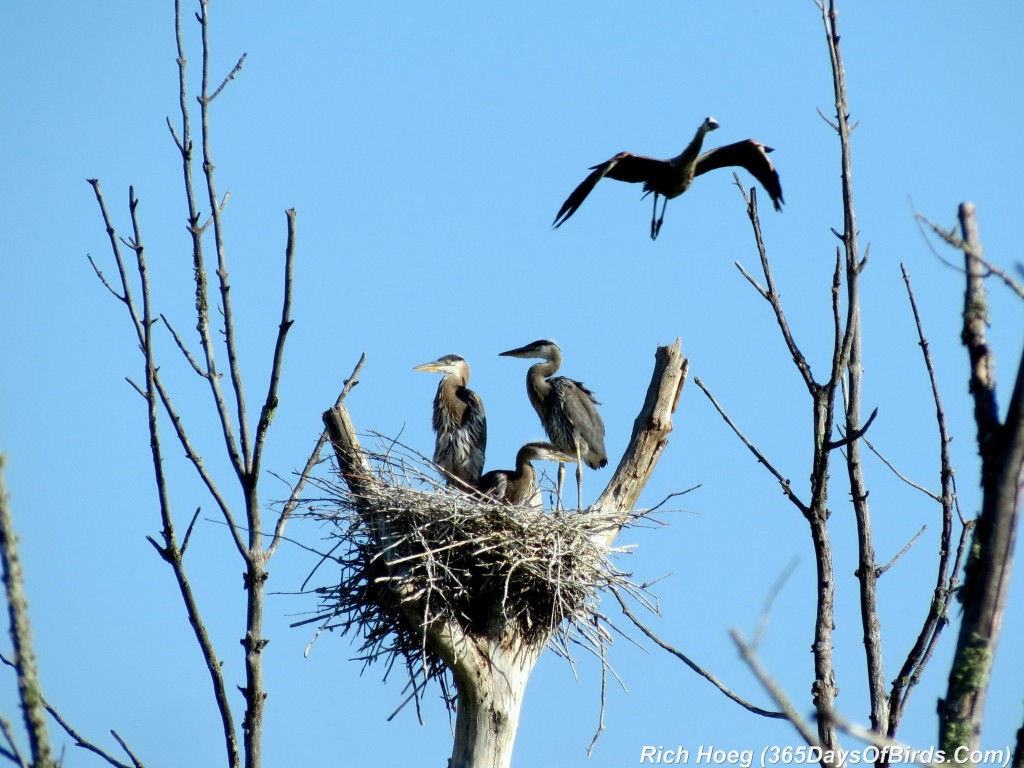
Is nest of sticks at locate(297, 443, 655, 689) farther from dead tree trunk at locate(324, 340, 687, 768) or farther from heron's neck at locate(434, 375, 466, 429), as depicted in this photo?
heron's neck at locate(434, 375, 466, 429)

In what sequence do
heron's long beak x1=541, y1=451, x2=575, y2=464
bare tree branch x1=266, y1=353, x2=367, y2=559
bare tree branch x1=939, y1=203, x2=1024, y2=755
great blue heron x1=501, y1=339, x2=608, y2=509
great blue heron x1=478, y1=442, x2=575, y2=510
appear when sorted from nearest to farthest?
bare tree branch x1=939, y1=203, x2=1024, y2=755 < bare tree branch x1=266, y1=353, x2=367, y2=559 < great blue heron x1=478, y1=442, x2=575, y2=510 < heron's long beak x1=541, y1=451, x2=575, y2=464 < great blue heron x1=501, y1=339, x2=608, y2=509

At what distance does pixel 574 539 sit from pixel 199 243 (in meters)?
2.33

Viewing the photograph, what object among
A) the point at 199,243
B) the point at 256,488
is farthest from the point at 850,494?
the point at 199,243

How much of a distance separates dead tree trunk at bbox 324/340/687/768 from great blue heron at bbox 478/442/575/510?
896mm

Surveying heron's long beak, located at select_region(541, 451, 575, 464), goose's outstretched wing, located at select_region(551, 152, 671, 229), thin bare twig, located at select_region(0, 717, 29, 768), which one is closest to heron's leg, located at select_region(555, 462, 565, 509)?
heron's long beak, located at select_region(541, 451, 575, 464)

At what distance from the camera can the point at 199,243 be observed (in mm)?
3711

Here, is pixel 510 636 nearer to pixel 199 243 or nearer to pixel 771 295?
pixel 771 295

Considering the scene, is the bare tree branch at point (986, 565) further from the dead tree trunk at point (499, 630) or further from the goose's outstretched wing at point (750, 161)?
the goose's outstretched wing at point (750, 161)

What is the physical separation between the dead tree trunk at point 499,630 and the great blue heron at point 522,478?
2.94 feet

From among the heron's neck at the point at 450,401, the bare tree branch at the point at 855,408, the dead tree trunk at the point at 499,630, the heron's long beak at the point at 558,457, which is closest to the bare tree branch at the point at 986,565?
the bare tree branch at the point at 855,408

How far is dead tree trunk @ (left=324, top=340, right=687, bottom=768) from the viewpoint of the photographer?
15.9ft

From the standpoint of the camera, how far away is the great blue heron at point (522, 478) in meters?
6.69

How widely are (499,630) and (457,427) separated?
2957 mm

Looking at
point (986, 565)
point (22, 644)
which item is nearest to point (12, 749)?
point (22, 644)
